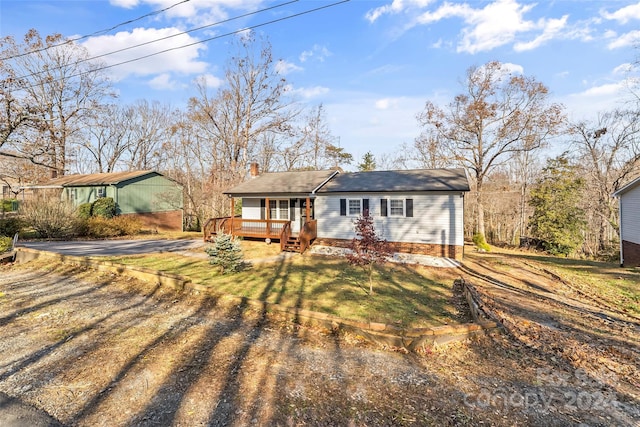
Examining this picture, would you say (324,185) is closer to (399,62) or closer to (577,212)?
(399,62)

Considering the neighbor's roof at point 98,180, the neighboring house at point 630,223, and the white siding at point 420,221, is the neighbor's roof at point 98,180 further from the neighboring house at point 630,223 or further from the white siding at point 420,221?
the neighboring house at point 630,223

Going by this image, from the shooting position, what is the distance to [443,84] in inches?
941

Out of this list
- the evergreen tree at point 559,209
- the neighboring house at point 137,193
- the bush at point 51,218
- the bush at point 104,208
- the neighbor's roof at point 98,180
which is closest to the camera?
the bush at point 51,218

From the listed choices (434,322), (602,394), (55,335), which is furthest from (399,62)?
(55,335)

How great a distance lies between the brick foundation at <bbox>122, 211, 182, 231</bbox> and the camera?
24.2 meters

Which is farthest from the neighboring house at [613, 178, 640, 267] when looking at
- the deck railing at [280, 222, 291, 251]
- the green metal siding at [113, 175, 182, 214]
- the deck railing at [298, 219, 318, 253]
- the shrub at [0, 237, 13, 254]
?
the green metal siding at [113, 175, 182, 214]

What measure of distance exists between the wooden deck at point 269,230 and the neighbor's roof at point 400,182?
2447 mm

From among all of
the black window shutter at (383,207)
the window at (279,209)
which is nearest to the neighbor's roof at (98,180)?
the window at (279,209)

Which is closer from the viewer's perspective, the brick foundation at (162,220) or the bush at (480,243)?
the bush at (480,243)

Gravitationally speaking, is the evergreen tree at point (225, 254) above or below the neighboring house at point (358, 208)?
below

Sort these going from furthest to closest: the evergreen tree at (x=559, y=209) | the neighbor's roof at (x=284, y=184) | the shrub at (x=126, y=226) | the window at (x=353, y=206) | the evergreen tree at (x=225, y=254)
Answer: the evergreen tree at (x=559, y=209) → the shrub at (x=126, y=226) → the neighbor's roof at (x=284, y=184) → the window at (x=353, y=206) → the evergreen tree at (x=225, y=254)

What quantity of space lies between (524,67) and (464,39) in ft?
42.9

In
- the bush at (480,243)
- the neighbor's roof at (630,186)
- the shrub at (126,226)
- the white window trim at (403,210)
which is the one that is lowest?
the bush at (480,243)

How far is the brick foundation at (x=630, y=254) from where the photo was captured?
13.6 metres
